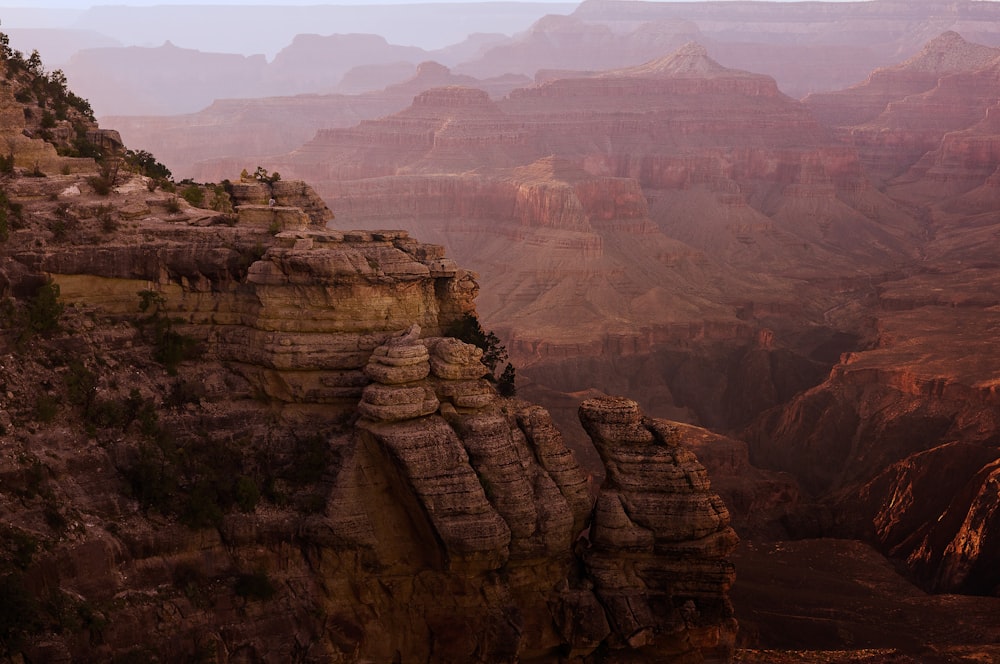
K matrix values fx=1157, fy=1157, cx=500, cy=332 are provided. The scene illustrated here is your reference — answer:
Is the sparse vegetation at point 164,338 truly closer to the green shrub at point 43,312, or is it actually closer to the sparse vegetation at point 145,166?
the green shrub at point 43,312

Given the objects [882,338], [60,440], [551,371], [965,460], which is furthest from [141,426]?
[882,338]

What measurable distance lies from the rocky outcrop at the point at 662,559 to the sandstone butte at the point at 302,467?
7 centimetres

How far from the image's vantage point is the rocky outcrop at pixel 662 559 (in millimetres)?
34938

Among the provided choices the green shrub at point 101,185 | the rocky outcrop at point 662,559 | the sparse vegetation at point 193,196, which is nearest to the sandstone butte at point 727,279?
the rocky outcrop at point 662,559

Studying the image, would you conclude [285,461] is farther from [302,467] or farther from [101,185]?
[101,185]

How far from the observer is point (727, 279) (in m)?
146

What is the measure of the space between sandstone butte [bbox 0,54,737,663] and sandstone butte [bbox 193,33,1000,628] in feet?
100

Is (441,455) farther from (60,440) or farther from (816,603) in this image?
(816,603)

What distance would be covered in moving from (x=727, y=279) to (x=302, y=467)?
4645 inches

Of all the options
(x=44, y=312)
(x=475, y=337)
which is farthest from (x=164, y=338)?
(x=475, y=337)

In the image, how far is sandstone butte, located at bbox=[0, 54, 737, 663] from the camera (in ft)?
103

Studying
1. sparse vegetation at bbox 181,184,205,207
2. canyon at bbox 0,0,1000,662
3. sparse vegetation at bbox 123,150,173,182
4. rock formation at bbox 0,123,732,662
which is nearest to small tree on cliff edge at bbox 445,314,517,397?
canyon at bbox 0,0,1000,662

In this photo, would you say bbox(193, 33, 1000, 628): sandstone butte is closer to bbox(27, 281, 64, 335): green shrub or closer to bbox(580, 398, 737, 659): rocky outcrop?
bbox(580, 398, 737, 659): rocky outcrop

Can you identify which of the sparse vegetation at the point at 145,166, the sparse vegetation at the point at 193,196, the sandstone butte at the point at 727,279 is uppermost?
the sparse vegetation at the point at 145,166
